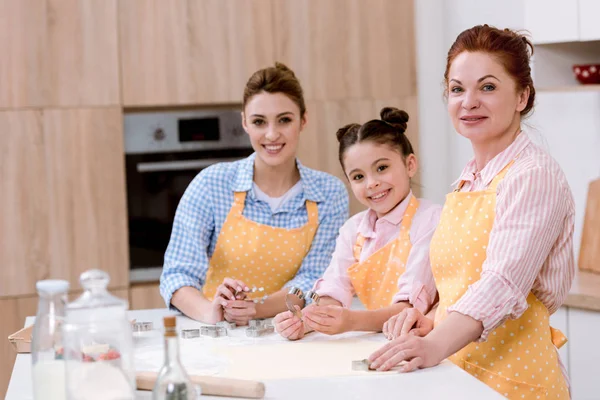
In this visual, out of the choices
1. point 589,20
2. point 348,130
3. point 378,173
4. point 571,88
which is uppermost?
point 589,20

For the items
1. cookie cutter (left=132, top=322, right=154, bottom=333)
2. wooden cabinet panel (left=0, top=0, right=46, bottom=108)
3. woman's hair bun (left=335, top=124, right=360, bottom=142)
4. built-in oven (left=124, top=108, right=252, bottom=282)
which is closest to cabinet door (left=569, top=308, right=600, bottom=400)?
woman's hair bun (left=335, top=124, right=360, bottom=142)

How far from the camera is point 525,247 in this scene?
1.58 metres

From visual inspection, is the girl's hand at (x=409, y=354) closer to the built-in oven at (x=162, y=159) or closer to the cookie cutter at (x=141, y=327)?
the cookie cutter at (x=141, y=327)

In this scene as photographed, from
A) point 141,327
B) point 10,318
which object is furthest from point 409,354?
point 10,318

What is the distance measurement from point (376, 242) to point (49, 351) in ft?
3.29

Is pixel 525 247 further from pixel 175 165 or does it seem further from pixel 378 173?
pixel 175 165

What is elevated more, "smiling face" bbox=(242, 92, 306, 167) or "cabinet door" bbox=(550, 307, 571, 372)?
"smiling face" bbox=(242, 92, 306, 167)

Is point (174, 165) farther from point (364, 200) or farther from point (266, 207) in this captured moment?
point (364, 200)

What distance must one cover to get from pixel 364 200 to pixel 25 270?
5.57 feet

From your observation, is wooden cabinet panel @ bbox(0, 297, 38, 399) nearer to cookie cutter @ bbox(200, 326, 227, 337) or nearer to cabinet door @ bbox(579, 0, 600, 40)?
cookie cutter @ bbox(200, 326, 227, 337)

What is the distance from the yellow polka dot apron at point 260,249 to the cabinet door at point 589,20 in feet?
3.32

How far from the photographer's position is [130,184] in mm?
3496

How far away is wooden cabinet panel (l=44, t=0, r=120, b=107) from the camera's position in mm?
3342

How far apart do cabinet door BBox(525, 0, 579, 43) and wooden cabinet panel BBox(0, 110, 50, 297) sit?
181 centimetres
